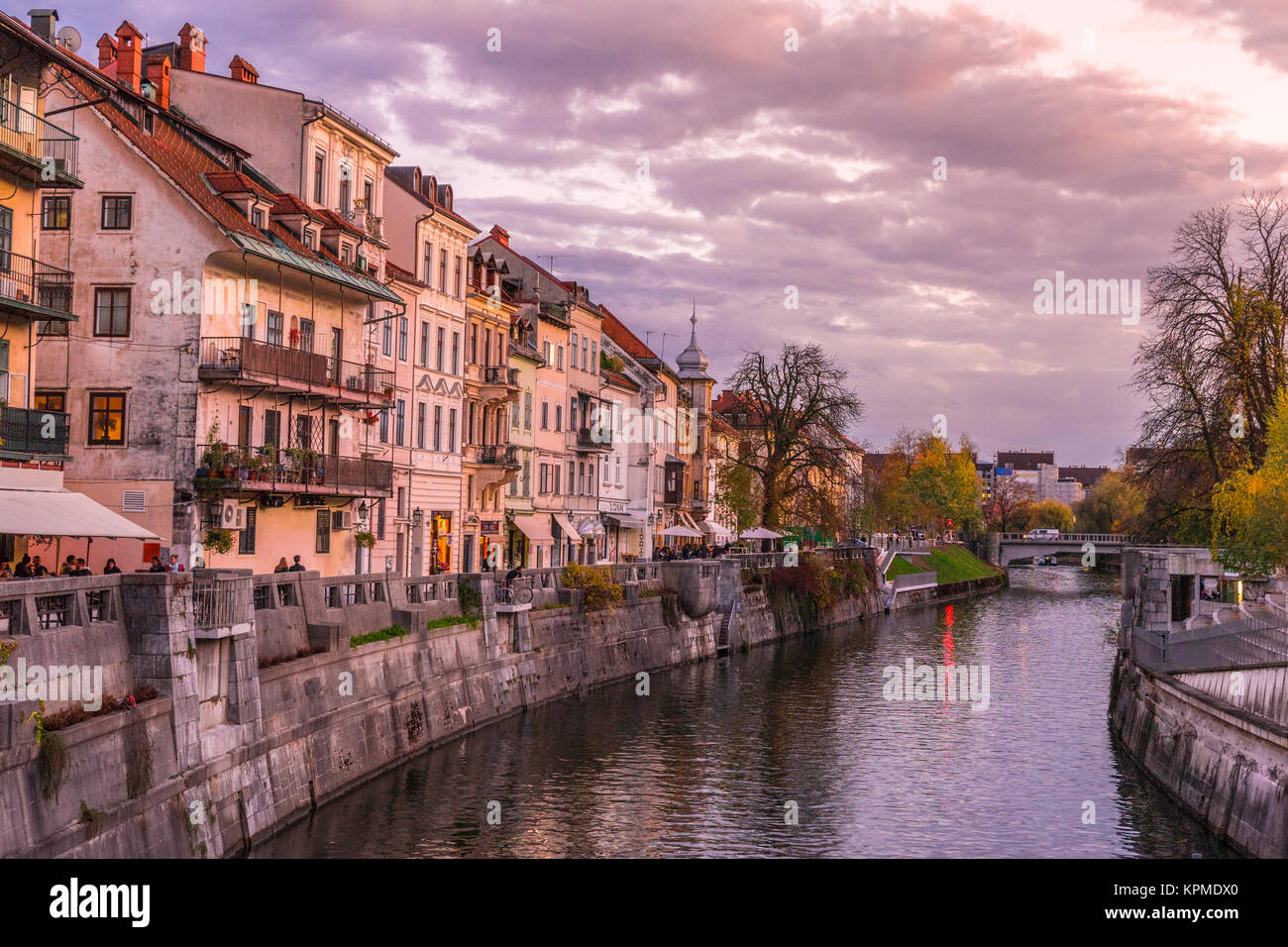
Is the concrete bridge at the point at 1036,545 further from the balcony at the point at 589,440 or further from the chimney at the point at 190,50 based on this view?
the chimney at the point at 190,50

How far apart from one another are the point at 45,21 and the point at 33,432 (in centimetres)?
1089

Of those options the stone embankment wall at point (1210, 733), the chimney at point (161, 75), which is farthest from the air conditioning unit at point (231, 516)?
the stone embankment wall at point (1210, 733)

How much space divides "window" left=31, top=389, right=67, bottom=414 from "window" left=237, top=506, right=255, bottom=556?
18.5ft

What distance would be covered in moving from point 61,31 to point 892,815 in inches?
1142

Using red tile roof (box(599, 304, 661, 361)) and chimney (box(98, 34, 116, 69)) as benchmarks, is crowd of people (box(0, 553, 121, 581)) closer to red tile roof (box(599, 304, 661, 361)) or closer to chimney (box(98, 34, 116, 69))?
chimney (box(98, 34, 116, 69))

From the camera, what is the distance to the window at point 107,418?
124 ft

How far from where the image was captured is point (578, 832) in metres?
28.6

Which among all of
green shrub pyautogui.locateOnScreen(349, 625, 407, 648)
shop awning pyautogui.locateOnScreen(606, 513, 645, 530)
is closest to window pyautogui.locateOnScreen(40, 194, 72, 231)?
green shrub pyautogui.locateOnScreen(349, 625, 407, 648)

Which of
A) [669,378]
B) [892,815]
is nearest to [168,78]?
[892,815]

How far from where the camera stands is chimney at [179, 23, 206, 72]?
4762 cm
